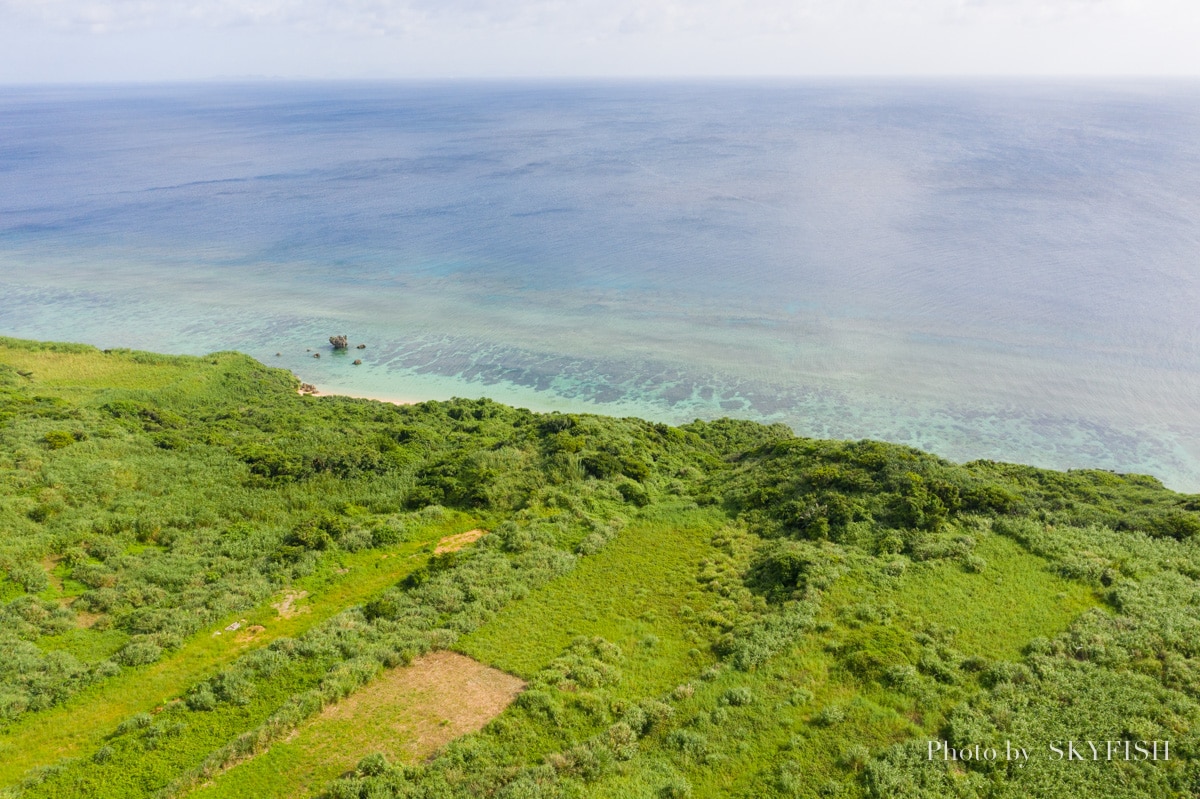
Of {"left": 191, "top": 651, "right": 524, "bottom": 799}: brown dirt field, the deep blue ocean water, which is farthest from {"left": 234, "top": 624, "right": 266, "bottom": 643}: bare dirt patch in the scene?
the deep blue ocean water

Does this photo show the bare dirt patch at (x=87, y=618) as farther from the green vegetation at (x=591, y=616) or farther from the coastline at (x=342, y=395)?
the coastline at (x=342, y=395)

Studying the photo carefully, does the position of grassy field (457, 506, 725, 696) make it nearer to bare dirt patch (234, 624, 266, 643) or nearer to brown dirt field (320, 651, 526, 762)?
brown dirt field (320, 651, 526, 762)

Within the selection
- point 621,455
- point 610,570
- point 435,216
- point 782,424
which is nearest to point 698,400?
point 782,424

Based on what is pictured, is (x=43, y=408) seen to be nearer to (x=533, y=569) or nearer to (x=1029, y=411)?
(x=533, y=569)

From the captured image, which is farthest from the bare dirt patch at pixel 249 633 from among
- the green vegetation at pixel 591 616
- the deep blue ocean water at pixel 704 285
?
the deep blue ocean water at pixel 704 285

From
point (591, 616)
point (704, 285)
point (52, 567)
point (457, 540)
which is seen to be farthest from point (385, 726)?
point (704, 285)

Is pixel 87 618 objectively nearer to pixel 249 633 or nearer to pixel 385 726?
pixel 249 633
